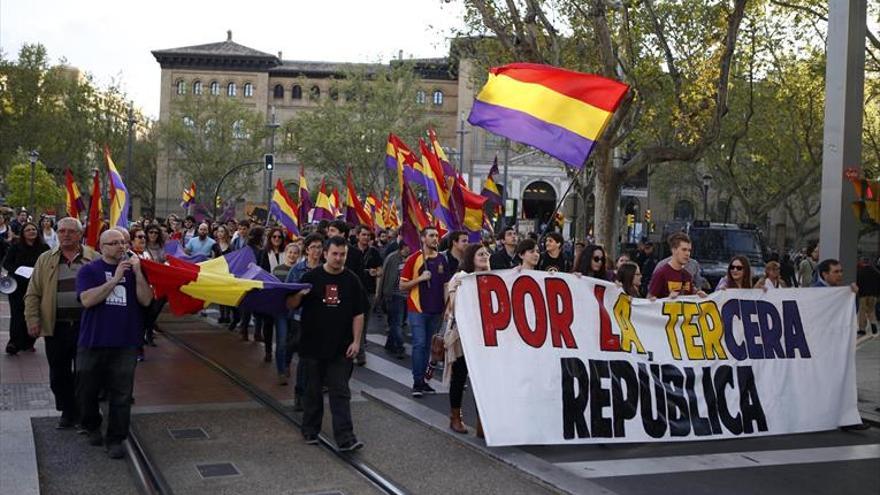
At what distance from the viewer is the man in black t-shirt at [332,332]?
7.29 m

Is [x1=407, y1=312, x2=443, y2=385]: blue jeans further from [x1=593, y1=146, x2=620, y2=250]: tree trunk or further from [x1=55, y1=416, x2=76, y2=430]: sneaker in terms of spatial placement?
[x1=593, y1=146, x2=620, y2=250]: tree trunk

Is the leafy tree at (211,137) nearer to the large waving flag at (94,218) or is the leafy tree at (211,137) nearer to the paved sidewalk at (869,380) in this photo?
the paved sidewalk at (869,380)

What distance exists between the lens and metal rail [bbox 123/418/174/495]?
239 inches

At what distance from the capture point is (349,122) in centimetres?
4978

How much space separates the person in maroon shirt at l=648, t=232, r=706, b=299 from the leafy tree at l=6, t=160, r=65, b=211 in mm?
46394

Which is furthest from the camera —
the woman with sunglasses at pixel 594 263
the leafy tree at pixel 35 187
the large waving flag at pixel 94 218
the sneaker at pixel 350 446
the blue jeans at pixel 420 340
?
the leafy tree at pixel 35 187

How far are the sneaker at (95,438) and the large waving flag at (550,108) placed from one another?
167 inches

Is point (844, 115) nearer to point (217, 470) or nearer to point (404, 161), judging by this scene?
point (404, 161)

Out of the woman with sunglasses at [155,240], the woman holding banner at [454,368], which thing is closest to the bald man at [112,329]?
the woman holding banner at [454,368]

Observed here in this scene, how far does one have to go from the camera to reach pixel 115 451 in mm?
6844

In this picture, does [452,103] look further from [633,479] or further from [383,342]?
→ [633,479]

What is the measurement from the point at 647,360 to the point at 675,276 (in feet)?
4.09

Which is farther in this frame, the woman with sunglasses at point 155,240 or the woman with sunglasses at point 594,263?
the woman with sunglasses at point 155,240

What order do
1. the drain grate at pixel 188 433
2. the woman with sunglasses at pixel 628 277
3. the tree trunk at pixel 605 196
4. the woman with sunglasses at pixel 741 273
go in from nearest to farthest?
the drain grate at pixel 188 433 < the woman with sunglasses at pixel 628 277 < the woman with sunglasses at pixel 741 273 < the tree trunk at pixel 605 196
